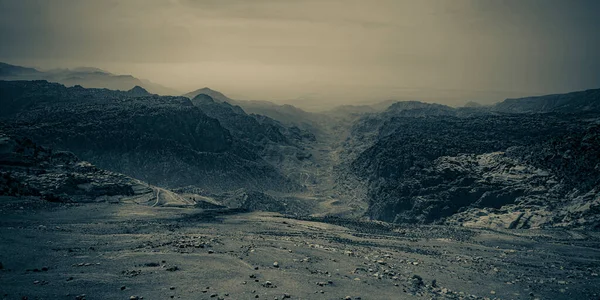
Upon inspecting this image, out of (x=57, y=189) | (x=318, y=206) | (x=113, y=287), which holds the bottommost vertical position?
(x=318, y=206)

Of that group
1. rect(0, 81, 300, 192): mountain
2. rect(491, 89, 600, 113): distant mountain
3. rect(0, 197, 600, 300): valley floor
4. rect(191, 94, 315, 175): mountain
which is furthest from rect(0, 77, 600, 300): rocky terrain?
rect(491, 89, 600, 113): distant mountain

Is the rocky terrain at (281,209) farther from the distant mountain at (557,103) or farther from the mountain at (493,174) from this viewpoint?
the distant mountain at (557,103)

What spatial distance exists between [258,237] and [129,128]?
72.0 m

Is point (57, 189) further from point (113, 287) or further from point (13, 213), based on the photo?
point (113, 287)

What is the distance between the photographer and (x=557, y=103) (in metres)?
144

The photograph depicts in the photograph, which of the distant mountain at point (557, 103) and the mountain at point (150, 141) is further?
the distant mountain at point (557, 103)

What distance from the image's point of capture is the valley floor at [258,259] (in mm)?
14586

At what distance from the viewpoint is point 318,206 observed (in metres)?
72.8

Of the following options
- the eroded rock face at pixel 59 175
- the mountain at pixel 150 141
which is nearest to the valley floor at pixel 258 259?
the eroded rock face at pixel 59 175

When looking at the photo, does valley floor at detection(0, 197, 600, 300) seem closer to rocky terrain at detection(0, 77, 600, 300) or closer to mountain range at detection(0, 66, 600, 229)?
rocky terrain at detection(0, 77, 600, 300)

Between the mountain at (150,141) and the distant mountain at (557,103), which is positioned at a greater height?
the distant mountain at (557,103)

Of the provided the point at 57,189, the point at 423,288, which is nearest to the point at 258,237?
the point at 423,288

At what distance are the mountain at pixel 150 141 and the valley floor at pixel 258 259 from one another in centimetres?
4816

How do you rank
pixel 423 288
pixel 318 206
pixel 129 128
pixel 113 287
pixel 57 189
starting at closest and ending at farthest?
pixel 113 287 < pixel 423 288 < pixel 57 189 < pixel 318 206 < pixel 129 128
